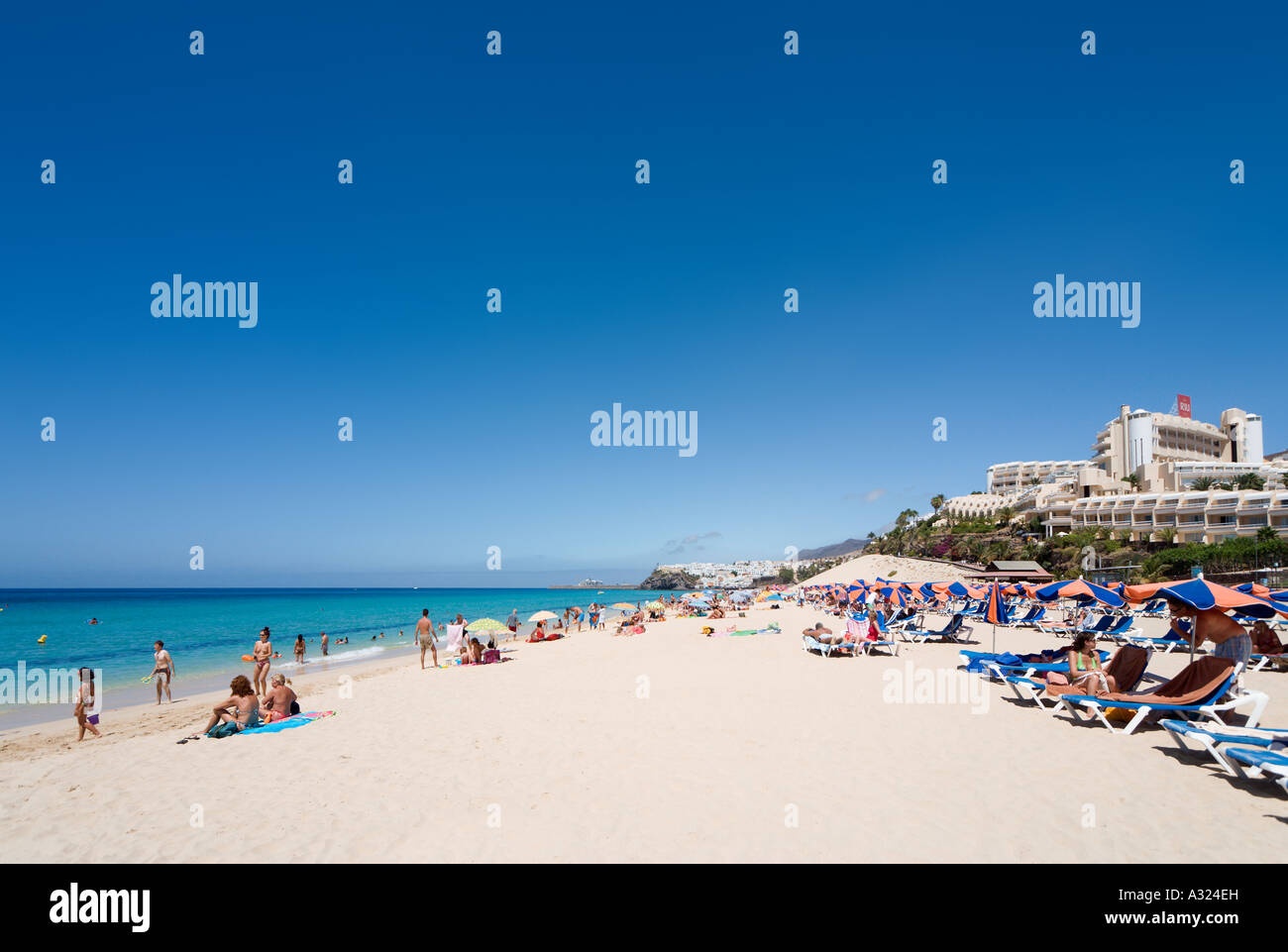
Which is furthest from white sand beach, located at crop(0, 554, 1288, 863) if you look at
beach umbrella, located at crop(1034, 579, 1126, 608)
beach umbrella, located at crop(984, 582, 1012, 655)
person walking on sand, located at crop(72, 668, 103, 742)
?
beach umbrella, located at crop(984, 582, 1012, 655)

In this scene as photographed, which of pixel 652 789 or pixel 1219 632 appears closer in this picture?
pixel 652 789

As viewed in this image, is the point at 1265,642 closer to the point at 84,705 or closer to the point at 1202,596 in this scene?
the point at 1202,596

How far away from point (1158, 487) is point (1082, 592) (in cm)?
5720

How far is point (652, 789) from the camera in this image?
535 cm

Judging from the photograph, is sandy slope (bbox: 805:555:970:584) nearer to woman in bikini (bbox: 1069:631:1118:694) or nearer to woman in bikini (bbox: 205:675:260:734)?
woman in bikini (bbox: 1069:631:1118:694)

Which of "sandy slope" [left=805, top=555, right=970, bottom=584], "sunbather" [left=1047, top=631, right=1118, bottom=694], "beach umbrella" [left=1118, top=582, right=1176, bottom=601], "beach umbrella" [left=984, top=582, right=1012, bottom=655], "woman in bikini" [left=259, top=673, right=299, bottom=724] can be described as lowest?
"sandy slope" [left=805, top=555, right=970, bottom=584]

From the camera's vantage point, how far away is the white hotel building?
43938 mm

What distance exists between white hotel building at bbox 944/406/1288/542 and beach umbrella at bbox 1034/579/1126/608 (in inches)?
1470

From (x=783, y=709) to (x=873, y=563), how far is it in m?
48.1

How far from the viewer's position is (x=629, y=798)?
5125 mm

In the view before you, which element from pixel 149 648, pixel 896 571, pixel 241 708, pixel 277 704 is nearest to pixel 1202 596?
pixel 277 704

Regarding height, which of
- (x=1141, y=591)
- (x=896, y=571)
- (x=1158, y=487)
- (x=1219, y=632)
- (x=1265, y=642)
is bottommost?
(x=896, y=571)
